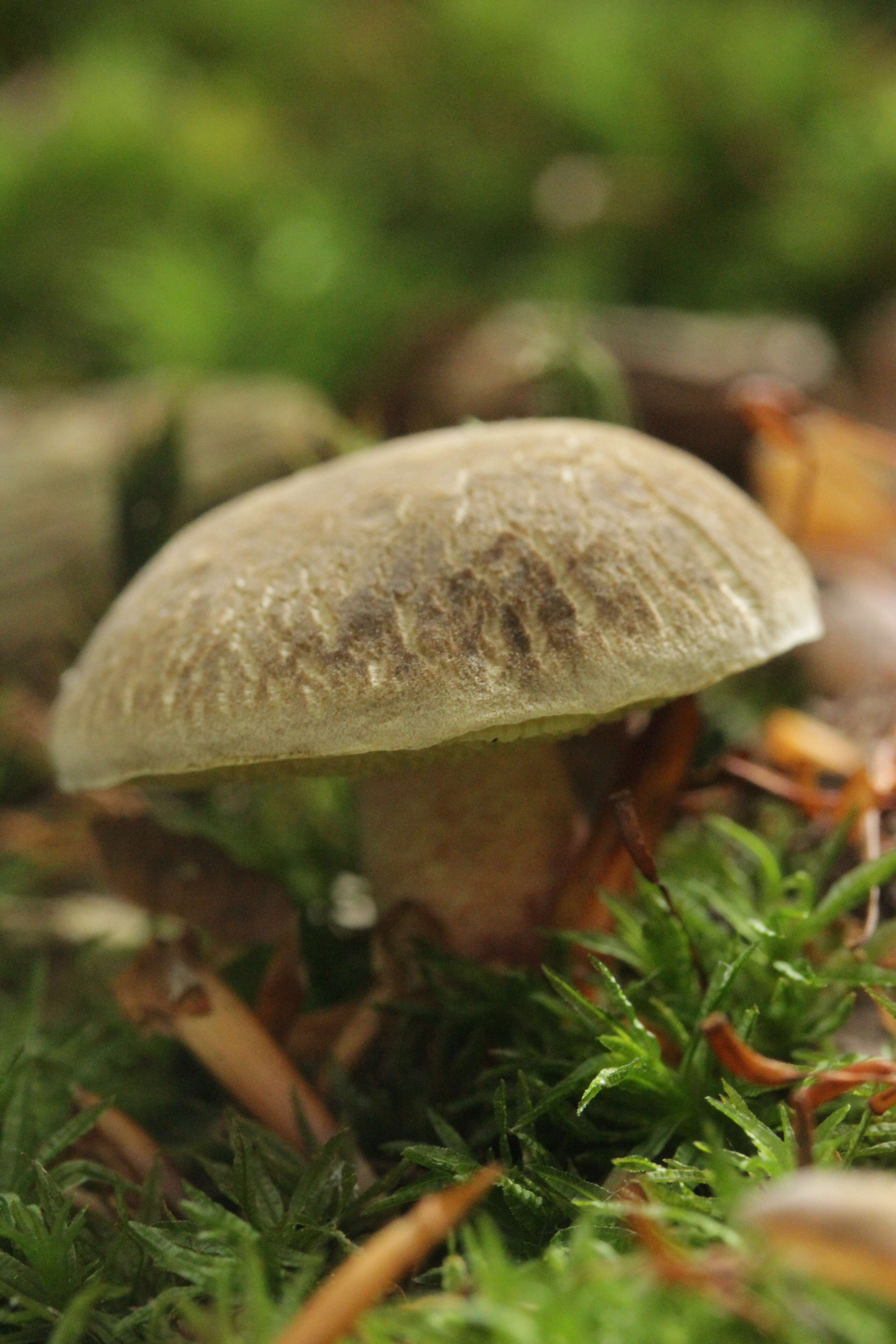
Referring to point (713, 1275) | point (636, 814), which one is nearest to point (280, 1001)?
point (636, 814)

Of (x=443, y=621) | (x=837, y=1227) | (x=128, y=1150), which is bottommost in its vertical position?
(x=128, y=1150)

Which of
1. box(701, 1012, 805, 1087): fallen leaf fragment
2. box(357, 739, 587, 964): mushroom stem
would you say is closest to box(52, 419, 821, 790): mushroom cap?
box(357, 739, 587, 964): mushroom stem

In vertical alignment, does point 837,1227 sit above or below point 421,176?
below

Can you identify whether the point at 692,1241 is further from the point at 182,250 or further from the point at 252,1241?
the point at 182,250

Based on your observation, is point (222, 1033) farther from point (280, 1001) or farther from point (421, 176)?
point (421, 176)

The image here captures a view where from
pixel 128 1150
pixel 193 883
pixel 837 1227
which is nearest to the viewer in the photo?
pixel 837 1227

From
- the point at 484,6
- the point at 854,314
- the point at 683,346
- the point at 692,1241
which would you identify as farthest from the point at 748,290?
the point at 692,1241

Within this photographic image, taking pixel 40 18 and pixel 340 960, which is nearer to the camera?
pixel 340 960
